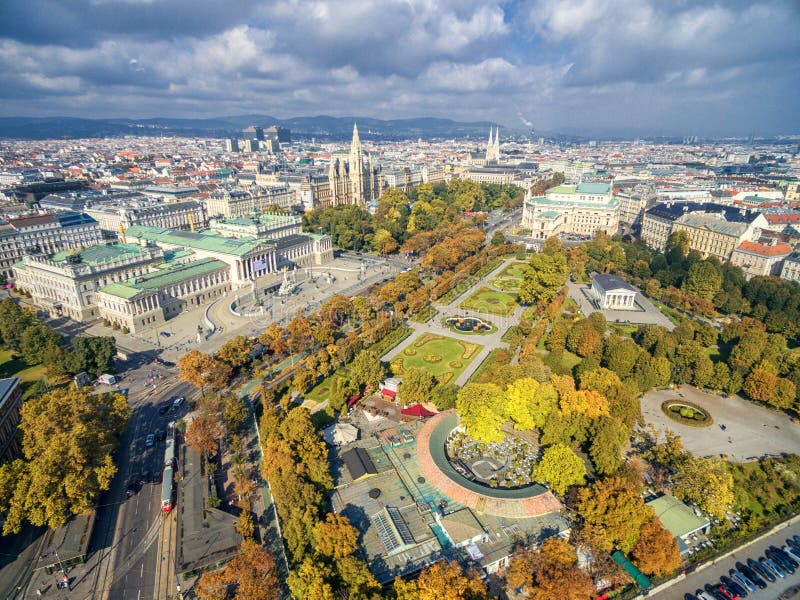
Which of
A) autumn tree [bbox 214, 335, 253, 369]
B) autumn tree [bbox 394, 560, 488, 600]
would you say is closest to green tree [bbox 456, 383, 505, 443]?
autumn tree [bbox 394, 560, 488, 600]

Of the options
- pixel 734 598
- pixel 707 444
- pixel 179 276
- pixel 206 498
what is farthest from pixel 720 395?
pixel 179 276

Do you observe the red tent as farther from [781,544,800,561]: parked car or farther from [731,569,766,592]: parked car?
[781,544,800,561]: parked car

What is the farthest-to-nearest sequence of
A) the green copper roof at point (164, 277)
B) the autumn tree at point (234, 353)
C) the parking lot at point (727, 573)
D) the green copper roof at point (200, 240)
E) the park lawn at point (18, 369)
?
the green copper roof at point (200, 240), the green copper roof at point (164, 277), the park lawn at point (18, 369), the autumn tree at point (234, 353), the parking lot at point (727, 573)

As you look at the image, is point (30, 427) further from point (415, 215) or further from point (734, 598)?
point (415, 215)

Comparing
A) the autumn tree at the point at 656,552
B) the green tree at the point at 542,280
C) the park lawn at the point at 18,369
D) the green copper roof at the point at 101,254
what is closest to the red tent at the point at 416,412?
the autumn tree at the point at 656,552

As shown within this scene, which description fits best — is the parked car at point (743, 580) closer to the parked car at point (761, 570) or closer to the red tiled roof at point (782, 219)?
the parked car at point (761, 570)

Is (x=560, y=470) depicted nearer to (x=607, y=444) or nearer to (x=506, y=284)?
(x=607, y=444)

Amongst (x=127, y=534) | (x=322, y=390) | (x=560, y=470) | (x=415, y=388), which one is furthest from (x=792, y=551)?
(x=127, y=534)
